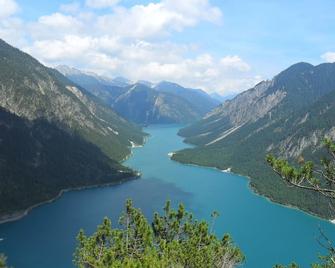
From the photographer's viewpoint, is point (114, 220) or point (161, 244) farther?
point (114, 220)

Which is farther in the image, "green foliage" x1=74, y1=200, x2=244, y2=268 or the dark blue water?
the dark blue water

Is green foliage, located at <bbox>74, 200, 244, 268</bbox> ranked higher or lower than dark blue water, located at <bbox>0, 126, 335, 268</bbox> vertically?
higher

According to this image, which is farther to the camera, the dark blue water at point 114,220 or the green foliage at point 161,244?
the dark blue water at point 114,220

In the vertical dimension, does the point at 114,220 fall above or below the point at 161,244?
below

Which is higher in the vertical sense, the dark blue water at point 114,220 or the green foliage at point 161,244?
the green foliage at point 161,244

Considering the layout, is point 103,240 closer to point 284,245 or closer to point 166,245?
point 166,245

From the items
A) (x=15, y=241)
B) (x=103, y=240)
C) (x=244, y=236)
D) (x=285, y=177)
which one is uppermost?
(x=285, y=177)

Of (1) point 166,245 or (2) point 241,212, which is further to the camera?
(2) point 241,212

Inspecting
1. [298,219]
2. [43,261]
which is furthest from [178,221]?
[298,219]
